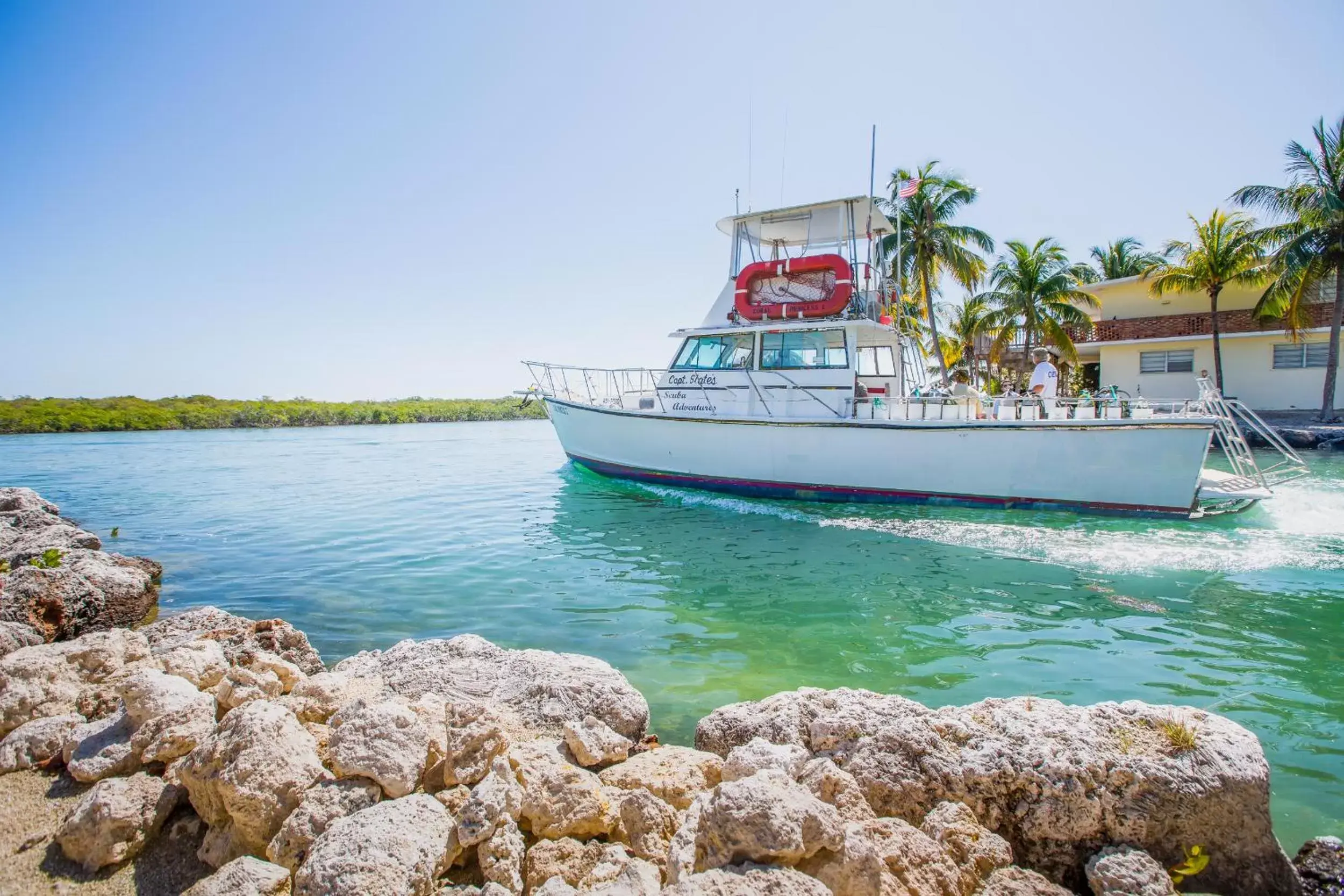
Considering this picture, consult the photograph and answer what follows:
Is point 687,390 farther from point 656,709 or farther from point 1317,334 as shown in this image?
point 1317,334

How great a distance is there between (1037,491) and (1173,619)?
5884 millimetres

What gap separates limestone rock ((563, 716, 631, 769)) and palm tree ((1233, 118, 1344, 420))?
94.8 feet

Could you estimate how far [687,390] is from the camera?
14539 mm

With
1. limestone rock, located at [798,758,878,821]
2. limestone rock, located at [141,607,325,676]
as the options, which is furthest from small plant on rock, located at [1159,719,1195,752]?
limestone rock, located at [141,607,325,676]

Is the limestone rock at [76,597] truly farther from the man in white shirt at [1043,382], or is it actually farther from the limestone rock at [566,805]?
the man in white shirt at [1043,382]

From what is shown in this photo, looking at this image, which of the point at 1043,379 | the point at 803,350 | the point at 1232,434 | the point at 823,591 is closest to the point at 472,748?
the point at 823,591

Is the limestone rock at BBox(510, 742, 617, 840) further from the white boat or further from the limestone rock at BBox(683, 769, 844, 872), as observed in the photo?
the white boat

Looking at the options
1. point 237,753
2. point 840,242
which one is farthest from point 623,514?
point 237,753

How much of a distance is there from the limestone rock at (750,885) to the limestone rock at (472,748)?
1.24 metres

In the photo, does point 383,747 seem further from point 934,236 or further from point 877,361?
point 934,236

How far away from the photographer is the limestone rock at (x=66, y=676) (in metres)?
3.78

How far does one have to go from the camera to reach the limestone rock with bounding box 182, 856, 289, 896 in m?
2.41

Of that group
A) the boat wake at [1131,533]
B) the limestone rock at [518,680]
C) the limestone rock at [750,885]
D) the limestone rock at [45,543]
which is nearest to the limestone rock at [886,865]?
the limestone rock at [750,885]

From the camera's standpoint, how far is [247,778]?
9.10ft
